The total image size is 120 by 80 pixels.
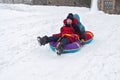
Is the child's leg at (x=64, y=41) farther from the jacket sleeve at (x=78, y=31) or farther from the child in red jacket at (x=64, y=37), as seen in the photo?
the jacket sleeve at (x=78, y=31)

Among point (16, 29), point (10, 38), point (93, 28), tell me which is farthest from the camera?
point (93, 28)

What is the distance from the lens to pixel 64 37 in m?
6.48

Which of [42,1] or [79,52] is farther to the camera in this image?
[42,1]

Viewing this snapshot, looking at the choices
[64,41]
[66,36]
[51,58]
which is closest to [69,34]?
[66,36]

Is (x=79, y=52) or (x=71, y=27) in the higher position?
(x=71, y=27)

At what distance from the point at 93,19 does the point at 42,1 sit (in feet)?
36.5

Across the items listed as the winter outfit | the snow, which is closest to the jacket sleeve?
the winter outfit

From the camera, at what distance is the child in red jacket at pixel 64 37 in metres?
6.17

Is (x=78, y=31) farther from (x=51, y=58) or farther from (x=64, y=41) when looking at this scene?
(x=51, y=58)

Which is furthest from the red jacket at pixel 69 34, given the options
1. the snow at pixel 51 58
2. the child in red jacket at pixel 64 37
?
the snow at pixel 51 58

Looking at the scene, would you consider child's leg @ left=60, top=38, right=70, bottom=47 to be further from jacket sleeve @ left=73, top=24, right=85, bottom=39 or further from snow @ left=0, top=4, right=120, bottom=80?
jacket sleeve @ left=73, top=24, right=85, bottom=39

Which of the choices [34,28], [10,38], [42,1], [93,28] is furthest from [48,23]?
[42,1]

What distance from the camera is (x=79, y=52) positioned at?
21.0ft

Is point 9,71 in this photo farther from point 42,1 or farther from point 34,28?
point 42,1
